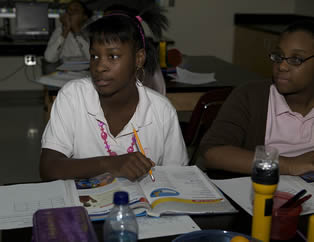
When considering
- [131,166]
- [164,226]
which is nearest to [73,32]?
[131,166]

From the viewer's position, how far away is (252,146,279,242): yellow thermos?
837 mm

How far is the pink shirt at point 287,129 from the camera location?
4.94 feet

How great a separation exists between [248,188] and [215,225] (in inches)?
9.9

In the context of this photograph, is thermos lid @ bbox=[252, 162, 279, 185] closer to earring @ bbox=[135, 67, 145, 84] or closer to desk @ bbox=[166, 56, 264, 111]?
earring @ bbox=[135, 67, 145, 84]

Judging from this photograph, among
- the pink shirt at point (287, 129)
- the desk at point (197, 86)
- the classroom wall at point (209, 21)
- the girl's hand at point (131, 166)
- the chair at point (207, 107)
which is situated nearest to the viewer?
the girl's hand at point (131, 166)

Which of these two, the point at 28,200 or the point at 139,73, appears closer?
the point at 28,200

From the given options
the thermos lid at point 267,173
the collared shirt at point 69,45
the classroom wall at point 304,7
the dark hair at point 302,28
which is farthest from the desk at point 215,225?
the classroom wall at point 304,7

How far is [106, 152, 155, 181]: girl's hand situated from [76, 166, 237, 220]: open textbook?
0.03 meters

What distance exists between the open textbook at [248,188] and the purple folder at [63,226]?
409 millimetres

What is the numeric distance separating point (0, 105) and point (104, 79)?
11.5 feet

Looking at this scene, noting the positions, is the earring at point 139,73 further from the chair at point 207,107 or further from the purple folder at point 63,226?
the purple folder at point 63,226

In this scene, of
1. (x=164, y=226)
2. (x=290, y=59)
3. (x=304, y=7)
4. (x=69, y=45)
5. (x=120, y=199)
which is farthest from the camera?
(x=304, y=7)

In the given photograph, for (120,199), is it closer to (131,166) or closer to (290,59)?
(131,166)

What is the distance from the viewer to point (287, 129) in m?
1.51
